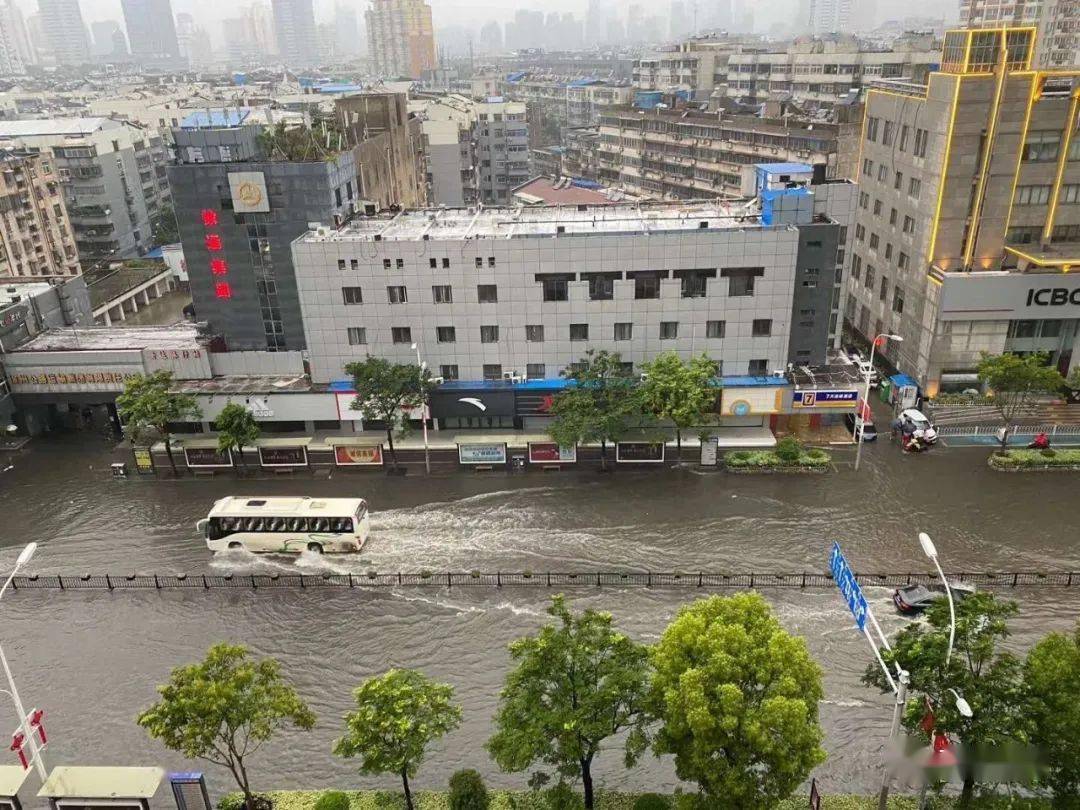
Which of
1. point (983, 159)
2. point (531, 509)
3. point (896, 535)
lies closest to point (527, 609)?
point (531, 509)

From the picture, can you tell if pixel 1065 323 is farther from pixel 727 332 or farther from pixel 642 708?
pixel 642 708

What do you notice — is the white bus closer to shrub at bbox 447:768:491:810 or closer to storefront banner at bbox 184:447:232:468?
storefront banner at bbox 184:447:232:468

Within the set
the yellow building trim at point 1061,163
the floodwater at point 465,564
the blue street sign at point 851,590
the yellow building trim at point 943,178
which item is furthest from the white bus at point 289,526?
the yellow building trim at point 1061,163

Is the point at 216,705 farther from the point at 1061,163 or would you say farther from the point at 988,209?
the point at 1061,163

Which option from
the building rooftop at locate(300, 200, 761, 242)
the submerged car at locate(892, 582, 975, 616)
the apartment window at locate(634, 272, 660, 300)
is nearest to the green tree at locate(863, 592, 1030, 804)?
the submerged car at locate(892, 582, 975, 616)

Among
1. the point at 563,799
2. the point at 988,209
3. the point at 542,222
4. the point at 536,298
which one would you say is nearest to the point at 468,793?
the point at 563,799

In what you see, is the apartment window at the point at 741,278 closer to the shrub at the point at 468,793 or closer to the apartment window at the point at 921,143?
the apartment window at the point at 921,143

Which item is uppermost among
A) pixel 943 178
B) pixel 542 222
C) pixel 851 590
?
pixel 943 178
